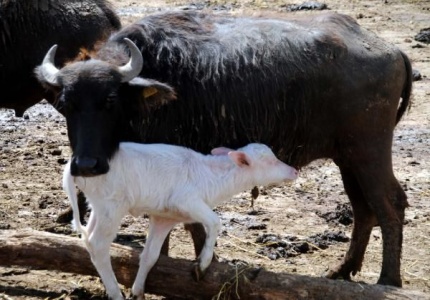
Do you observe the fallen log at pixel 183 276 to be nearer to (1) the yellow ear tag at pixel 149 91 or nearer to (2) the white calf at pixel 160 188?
(2) the white calf at pixel 160 188

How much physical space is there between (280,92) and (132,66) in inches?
43.3

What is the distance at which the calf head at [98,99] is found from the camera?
5.25 m

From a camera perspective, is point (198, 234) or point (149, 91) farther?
point (198, 234)

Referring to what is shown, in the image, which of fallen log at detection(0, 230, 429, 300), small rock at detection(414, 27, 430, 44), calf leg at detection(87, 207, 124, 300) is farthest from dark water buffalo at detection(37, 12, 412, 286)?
small rock at detection(414, 27, 430, 44)

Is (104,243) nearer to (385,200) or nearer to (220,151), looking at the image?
(220,151)

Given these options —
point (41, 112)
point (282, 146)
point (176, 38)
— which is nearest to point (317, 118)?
point (282, 146)

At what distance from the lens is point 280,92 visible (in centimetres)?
597

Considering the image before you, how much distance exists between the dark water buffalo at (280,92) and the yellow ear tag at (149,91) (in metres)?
0.10

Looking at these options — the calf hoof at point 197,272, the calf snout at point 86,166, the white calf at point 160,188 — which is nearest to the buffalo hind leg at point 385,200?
the white calf at point 160,188

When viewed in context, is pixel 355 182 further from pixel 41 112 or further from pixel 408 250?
pixel 41 112

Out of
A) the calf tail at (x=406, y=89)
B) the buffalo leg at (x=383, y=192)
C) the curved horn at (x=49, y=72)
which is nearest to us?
the curved horn at (x=49, y=72)

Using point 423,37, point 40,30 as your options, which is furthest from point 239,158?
point 423,37

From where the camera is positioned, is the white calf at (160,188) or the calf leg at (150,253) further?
the calf leg at (150,253)

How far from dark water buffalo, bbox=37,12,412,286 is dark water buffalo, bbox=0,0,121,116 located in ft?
4.51
